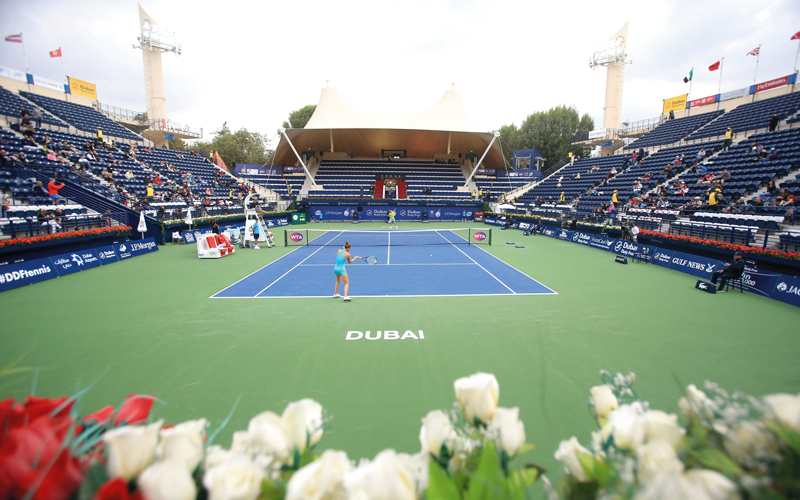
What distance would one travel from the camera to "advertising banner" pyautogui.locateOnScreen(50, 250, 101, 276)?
14.5m

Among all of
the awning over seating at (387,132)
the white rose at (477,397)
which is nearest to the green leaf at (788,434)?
the white rose at (477,397)

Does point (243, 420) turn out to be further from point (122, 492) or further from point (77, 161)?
point (77, 161)

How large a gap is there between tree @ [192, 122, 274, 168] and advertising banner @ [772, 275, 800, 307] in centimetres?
7653

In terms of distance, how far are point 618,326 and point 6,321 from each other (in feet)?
52.0

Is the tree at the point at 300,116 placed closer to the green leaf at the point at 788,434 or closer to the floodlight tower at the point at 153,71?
the floodlight tower at the point at 153,71

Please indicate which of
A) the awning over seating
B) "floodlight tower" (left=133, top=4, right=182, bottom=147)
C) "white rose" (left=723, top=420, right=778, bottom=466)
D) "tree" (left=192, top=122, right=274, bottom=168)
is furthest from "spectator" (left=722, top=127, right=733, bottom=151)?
"tree" (left=192, top=122, right=274, bottom=168)

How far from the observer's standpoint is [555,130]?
6956 centimetres

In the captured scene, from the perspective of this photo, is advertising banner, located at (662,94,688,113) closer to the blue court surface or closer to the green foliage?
the green foliage

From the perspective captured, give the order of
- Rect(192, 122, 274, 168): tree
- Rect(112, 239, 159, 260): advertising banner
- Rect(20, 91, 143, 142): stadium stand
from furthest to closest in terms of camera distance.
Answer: Rect(192, 122, 274, 168): tree
Rect(20, 91, 143, 142): stadium stand
Rect(112, 239, 159, 260): advertising banner

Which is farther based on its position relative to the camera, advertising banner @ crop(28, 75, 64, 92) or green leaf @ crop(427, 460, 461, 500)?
advertising banner @ crop(28, 75, 64, 92)

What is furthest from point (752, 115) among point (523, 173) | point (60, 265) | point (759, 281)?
point (60, 265)

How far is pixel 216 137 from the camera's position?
79688mm

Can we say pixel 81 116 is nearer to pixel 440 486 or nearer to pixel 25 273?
pixel 25 273

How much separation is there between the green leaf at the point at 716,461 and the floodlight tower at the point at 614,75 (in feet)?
191
